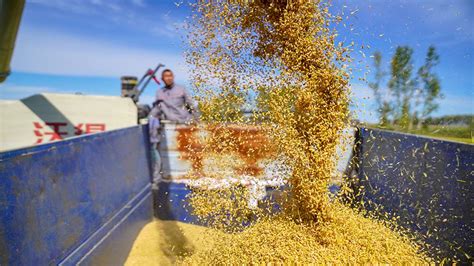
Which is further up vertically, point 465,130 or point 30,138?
point 465,130

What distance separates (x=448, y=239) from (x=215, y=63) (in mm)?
1921

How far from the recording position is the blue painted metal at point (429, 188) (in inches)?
78.0

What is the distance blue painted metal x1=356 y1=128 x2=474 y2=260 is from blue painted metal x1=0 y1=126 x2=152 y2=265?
2.50m

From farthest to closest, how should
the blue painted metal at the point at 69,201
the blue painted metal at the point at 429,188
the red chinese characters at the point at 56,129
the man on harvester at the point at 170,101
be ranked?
the red chinese characters at the point at 56,129
the man on harvester at the point at 170,101
the blue painted metal at the point at 429,188
the blue painted metal at the point at 69,201

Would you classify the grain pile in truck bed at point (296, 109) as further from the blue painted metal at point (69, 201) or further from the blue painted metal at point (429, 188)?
the blue painted metal at point (69, 201)

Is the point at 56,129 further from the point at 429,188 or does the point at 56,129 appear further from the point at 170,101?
the point at 429,188

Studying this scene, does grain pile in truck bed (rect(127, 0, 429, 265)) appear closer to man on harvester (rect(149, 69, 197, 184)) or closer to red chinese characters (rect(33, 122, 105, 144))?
man on harvester (rect(149, 69, 197, 184))

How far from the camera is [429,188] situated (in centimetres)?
228

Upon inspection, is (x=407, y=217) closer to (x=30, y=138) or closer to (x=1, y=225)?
(x=1, y=225)

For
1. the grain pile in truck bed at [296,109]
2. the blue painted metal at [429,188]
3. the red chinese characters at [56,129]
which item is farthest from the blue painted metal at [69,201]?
the red chinese characters at [56,129]

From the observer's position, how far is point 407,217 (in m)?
2.49

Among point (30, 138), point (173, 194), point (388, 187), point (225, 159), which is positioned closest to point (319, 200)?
point (225, 159)

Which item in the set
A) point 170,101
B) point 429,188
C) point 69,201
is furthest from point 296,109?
point 170,101

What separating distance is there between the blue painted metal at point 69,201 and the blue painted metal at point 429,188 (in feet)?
8.19
